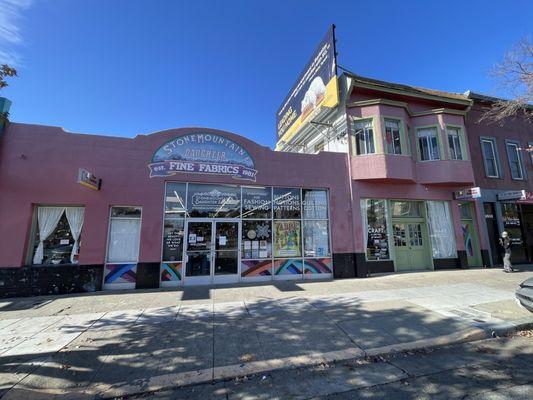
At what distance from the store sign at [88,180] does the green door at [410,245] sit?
11.9 metres

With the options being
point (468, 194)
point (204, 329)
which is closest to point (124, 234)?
point (204, 329)

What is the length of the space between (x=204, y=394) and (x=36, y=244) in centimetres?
860

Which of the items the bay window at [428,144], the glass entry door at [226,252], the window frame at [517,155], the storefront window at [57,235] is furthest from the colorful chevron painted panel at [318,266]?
the window frame at [517,155]

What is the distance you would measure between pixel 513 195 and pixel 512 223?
2.00m

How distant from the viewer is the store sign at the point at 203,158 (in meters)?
10.0

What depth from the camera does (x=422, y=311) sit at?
628 centimetres

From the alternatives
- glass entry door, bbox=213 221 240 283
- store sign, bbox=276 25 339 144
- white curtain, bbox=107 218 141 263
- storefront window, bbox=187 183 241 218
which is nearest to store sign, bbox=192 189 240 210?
storefront window, bbox=187 183 241 218

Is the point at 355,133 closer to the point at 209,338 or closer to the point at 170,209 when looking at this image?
the point at 170,209

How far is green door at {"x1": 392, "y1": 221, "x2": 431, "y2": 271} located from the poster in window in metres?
4.66

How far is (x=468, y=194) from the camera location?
39.8ft

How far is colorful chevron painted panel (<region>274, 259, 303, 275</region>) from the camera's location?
34.8 ft

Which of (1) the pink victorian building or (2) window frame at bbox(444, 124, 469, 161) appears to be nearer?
(1) the pink victorian building

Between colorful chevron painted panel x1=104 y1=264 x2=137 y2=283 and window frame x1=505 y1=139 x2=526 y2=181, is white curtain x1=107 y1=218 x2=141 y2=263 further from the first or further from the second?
window frame x1=505 y1=139 x2=526 y2=181

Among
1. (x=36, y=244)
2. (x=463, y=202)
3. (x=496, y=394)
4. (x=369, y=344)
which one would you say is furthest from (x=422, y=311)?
(x=36, y=244)
